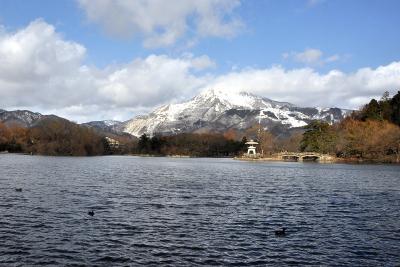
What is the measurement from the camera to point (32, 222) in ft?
109

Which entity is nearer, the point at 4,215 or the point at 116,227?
the point at 116,227

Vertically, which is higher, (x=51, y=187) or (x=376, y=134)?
A: (x=376, y=134)

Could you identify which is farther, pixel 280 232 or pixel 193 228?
pixel 193 228

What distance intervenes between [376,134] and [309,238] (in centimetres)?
14231

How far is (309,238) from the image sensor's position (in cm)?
3022

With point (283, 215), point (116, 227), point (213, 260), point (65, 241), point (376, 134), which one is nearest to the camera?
point (213, 260)

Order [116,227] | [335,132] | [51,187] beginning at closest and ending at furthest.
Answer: [116,227] → [51,187] → [335,132]

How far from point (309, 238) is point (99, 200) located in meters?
24.1

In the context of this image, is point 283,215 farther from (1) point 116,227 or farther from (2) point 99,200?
(2) point 99,200

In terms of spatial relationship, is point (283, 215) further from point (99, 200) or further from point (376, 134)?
point (376, 134)

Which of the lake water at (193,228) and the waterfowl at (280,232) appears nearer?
the lake water at (193,228)

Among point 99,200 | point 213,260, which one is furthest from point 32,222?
point 213,260

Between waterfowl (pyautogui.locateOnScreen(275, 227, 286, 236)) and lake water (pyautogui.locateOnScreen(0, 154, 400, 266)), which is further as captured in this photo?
waterfowl (pyautogui.locateOnScreen(275, 227, 286, 236))

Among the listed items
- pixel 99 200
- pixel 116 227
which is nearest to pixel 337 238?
pixel 116 227
